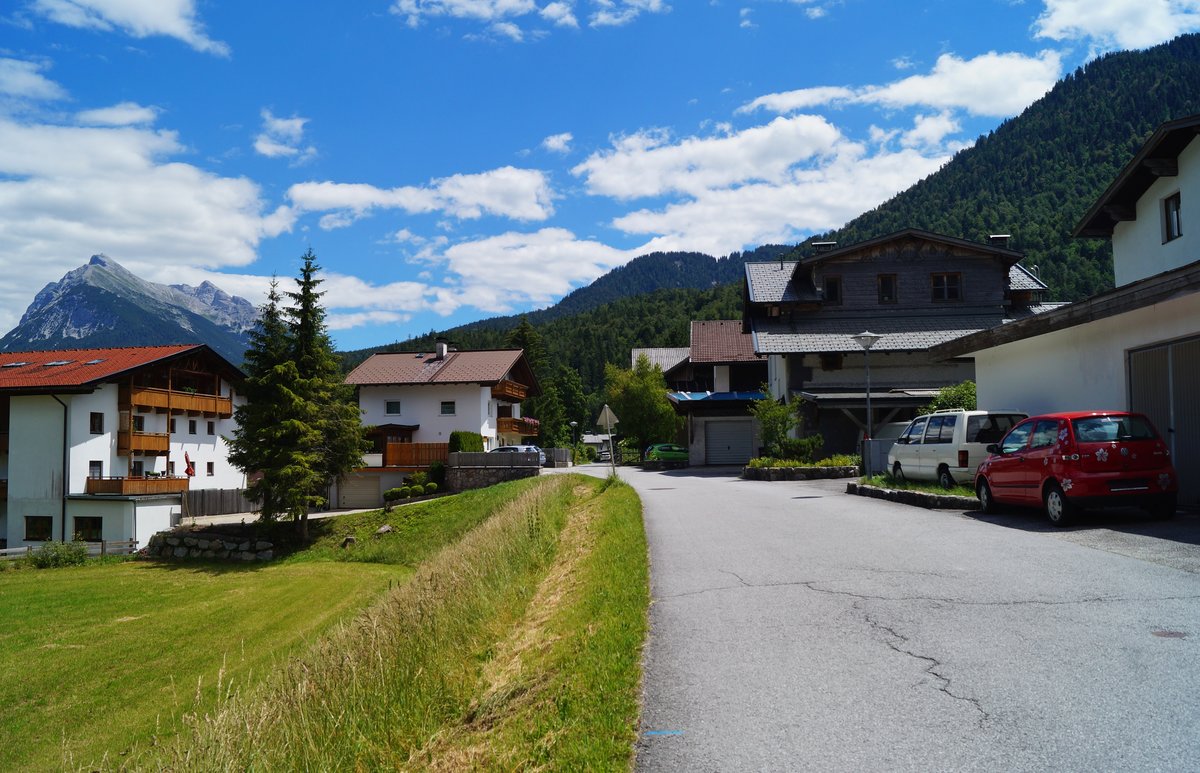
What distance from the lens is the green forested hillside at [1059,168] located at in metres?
66.4

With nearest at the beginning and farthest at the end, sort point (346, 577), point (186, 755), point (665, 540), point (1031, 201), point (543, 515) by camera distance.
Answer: point (186, 755), point (665, 540), point (543, 515), point (346, 577), point (1031, 201)

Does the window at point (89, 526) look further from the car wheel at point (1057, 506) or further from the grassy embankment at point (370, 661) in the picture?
the car wheel at point (1057, 506)

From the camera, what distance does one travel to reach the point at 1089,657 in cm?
578

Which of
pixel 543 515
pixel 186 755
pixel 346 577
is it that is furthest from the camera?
pixel 346 577

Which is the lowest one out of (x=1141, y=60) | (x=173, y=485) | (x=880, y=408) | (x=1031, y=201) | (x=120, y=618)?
(x=120, y=618)

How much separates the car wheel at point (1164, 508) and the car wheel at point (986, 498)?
2.45m

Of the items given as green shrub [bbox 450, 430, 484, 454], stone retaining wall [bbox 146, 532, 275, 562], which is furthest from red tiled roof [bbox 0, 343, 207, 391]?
green shrub [bbox 450, 430, 484, 454]

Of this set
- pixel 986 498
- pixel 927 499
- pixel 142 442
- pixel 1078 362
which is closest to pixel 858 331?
pixel 1078 362

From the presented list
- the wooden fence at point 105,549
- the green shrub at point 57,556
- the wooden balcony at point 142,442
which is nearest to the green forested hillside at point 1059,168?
the wooden balcony at point 142,442

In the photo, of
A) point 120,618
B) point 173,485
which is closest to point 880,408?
point 120,618

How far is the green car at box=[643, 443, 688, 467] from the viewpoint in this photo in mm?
46938

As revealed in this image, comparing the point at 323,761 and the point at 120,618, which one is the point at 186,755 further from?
the point at 120,618

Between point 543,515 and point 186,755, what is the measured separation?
11908 millimetres

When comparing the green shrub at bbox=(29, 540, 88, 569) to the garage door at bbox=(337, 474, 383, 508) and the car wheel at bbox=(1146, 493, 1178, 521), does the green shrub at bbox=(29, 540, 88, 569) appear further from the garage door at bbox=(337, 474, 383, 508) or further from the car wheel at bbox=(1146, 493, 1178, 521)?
the car wheel at bbox=(1146, 493, 1178, 521)
